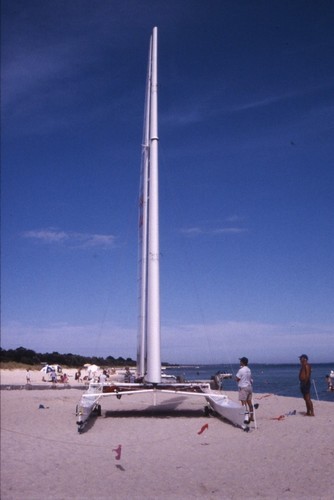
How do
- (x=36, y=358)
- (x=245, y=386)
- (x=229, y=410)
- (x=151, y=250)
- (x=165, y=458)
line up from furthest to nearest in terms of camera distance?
(x=36, y=358) < (x=151, y=250) < (x=245, y=386) < (x=229, y=410) < (x=165, y=458)

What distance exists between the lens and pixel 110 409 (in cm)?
1501

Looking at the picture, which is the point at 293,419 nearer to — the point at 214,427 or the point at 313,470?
the point at 214,427

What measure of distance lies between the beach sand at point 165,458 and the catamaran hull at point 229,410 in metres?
0.19

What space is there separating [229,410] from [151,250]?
435 cm

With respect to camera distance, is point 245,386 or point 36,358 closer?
point 245,386

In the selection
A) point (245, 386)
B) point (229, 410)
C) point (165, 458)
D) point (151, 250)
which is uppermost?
point (151, 250)

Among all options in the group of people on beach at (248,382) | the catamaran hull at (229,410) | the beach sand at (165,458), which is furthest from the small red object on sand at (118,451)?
the group of people on beach at (248,382)

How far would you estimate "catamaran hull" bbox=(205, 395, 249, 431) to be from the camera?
416 inches

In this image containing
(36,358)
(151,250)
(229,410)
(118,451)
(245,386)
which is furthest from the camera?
(36,358)

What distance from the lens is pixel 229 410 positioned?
11.3m

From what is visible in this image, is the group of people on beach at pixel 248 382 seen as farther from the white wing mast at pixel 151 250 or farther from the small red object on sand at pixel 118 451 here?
the small red object on sand at pixel 118 451

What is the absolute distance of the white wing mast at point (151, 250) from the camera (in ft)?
39.2

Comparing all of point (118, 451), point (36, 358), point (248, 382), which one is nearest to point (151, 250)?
point (248, 382)

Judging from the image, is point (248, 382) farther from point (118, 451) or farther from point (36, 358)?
point (36, 358)
